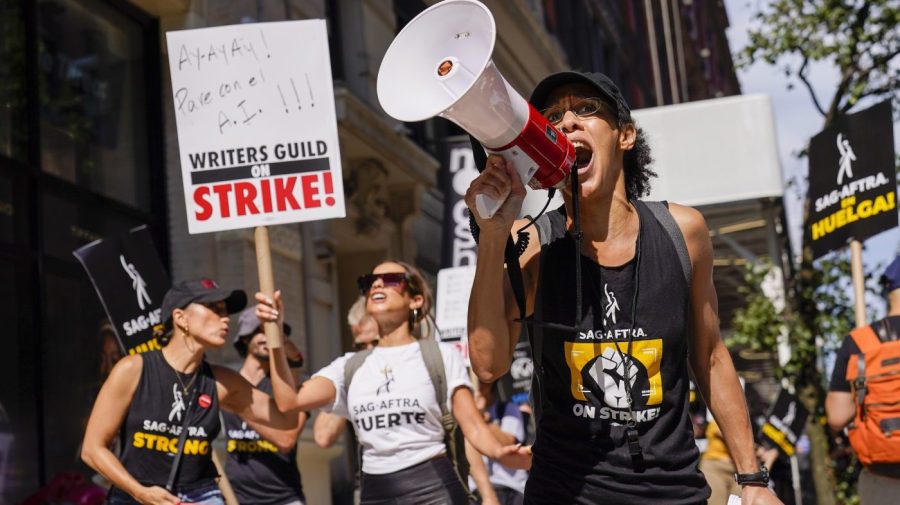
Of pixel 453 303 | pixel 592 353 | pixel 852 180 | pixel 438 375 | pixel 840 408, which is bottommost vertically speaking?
pixel 840 408

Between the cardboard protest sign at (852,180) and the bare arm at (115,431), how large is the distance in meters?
5.57

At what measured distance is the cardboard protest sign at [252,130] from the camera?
19.2 feet

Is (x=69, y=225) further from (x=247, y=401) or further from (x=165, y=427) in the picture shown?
(x=165, y=427)

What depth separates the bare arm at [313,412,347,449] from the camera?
6.78 meters

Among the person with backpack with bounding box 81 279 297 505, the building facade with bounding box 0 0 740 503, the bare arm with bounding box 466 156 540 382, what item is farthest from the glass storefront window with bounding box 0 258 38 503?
the bare arm with bounding box 466 156 540 382

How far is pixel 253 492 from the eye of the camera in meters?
7.78

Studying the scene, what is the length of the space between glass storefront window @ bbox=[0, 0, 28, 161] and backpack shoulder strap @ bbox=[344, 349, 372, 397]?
138 inches

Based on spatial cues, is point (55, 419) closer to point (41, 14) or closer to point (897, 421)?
point (41, 14)

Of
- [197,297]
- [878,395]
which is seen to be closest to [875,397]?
[878,395]

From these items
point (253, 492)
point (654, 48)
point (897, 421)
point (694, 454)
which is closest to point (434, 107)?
point (694, 454)

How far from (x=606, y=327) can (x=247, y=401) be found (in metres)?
3.16

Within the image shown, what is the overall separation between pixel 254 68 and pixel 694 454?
3.30 metres

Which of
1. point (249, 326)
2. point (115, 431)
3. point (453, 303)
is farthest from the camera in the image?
point (453, 303)

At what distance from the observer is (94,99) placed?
9.97m
